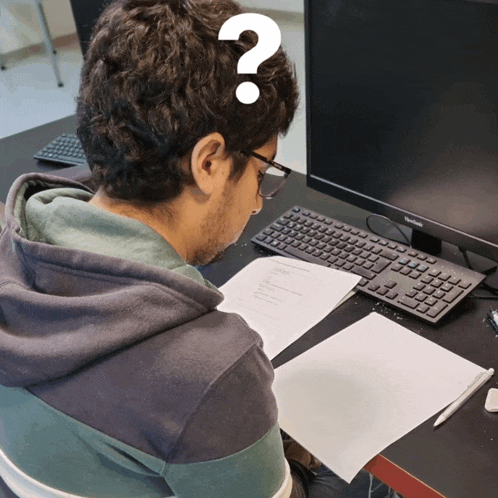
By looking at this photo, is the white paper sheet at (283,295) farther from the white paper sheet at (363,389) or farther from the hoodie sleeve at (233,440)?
the hoodie sleeve at (233,440)

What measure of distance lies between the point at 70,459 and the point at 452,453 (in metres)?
0.47

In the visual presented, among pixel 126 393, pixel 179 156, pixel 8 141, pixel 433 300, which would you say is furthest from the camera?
pixel 8 141

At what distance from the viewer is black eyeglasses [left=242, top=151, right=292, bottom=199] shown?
2.64 feet

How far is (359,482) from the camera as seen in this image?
110 cm

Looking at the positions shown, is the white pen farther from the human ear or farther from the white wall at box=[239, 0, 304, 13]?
the white wall at box=[239, 0, 304, 13]

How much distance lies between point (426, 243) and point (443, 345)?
0.27 meters

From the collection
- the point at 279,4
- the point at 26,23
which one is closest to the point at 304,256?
the point at 279,4

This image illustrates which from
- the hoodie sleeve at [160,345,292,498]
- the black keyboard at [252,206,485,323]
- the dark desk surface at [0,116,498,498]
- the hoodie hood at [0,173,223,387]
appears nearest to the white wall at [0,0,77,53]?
the dark desk surface at [0,116,498,498]

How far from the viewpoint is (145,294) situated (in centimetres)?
59

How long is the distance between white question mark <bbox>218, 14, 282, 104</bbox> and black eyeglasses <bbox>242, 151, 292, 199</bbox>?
0.26 ft

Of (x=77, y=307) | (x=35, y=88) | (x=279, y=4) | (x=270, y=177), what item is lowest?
(x=35, y=88)

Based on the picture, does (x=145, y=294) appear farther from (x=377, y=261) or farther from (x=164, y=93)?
(x=377, y=261)

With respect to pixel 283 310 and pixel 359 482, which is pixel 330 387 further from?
pixel 359 482

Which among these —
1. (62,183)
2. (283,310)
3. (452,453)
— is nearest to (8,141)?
(62,183)
